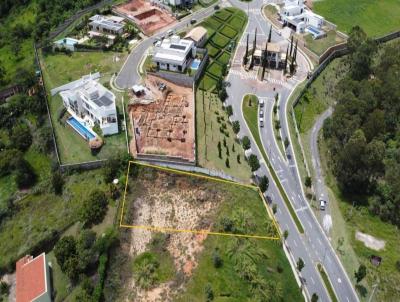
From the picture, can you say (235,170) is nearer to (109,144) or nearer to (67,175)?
(109,144)

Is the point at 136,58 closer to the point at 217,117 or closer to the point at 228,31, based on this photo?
the point at 228,31

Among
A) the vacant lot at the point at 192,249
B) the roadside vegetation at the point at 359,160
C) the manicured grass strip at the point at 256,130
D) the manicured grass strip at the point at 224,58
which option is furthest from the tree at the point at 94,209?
the manicured grass strip at the point at 224,58

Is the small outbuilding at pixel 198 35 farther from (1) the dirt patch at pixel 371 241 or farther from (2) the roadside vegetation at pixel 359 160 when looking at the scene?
(1) the dirt patch at pixel 371 241

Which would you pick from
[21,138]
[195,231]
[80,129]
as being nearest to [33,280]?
[195,231]

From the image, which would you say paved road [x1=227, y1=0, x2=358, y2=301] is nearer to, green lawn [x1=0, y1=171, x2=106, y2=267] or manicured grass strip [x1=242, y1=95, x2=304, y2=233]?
manicured grass strip [x1=242, y1=95, x2=304, y2=233]

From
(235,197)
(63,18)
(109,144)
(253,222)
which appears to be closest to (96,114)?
(109,144)
